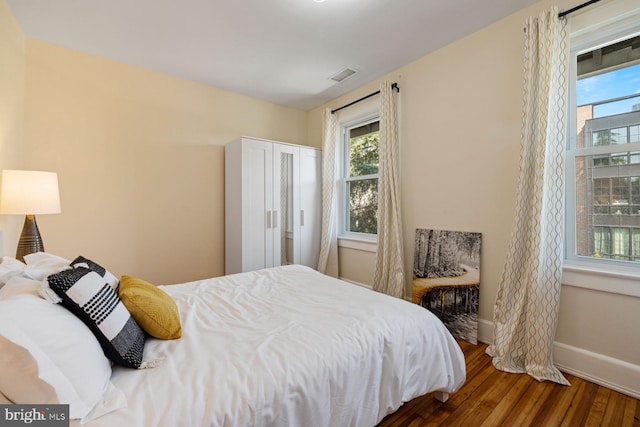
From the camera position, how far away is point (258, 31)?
238cm

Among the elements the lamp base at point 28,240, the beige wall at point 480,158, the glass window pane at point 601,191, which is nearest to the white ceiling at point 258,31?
the beige wall at point 480,158

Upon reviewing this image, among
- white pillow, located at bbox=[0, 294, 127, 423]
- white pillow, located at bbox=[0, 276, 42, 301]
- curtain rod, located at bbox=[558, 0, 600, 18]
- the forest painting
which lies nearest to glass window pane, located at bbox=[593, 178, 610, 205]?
the forest painting

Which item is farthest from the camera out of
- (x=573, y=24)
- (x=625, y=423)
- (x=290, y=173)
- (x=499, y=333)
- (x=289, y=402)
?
(x=290, y=173)

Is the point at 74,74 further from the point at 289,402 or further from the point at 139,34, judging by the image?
the point at 289,402

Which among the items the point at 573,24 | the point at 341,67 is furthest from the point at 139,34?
the point at 573,24

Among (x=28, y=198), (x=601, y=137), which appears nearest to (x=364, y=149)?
(x=601, y=137)

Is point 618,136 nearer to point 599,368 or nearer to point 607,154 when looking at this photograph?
point 607,154

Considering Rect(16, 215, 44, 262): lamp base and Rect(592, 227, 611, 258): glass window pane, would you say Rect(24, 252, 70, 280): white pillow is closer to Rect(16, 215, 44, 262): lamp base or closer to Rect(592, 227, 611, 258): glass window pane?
Rect(16, 215, 44, 262): lamp base

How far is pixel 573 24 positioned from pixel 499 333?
2.30 meters

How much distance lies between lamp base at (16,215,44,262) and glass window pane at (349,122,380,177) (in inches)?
125

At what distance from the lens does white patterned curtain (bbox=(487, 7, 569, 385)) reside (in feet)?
6.29

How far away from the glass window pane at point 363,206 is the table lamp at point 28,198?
299 centimetres

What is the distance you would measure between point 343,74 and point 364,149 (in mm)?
949

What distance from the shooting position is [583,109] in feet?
6.58
